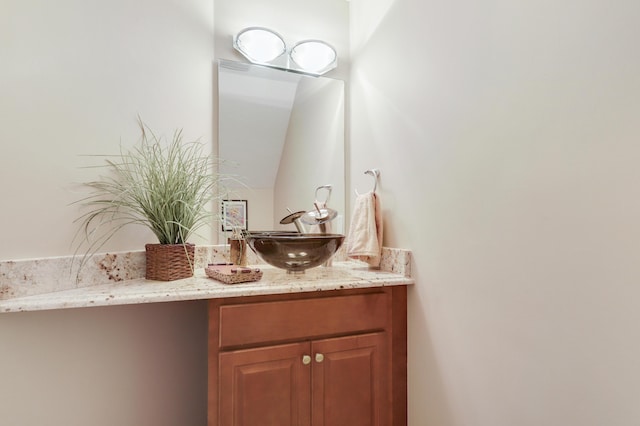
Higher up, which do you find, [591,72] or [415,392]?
[591,72]

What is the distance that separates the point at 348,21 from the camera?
6.67ft

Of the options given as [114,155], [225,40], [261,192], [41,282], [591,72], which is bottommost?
[41,282]

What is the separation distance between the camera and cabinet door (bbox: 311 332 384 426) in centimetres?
129

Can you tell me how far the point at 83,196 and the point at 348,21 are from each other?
172 centimetres

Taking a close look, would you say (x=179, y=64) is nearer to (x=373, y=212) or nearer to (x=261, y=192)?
(x=261, y=192)

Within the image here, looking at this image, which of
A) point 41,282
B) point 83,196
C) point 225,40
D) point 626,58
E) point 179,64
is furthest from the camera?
point 225,40

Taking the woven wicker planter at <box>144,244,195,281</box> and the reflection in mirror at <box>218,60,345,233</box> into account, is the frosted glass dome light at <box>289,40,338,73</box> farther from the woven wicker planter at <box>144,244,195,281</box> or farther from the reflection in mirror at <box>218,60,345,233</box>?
the woven wicker planter at <box>144,244,195,281</box>

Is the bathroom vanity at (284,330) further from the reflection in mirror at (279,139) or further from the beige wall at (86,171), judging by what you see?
the reflection in mirror at (279,139)

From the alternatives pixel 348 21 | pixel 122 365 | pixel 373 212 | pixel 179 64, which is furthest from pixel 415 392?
pixel 348 21

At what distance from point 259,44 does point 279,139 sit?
0.51m

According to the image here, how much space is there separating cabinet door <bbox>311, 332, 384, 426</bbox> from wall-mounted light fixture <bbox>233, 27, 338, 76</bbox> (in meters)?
1.46

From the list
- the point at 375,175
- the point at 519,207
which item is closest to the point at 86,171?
the point at 375,175

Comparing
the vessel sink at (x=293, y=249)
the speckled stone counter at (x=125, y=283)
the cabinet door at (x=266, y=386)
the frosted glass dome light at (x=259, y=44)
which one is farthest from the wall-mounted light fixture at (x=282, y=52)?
the cabinet door at (x=266, y=386)

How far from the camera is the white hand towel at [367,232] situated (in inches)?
61.1
